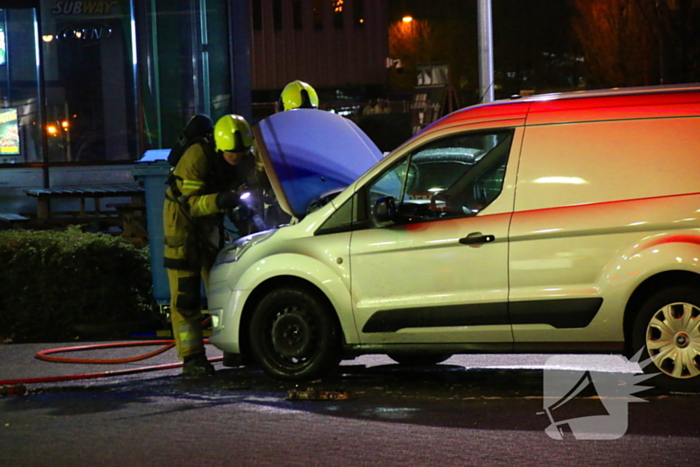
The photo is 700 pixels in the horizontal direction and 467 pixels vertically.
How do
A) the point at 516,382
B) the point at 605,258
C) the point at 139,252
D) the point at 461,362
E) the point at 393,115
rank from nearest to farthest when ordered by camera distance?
the point at 605,258 < the point at 516,382 < the point at 461,362 < the point at 139,252 < the point at 393,115

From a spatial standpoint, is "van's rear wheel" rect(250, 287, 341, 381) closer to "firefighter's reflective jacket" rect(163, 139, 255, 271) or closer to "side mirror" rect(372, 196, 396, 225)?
"side mirror" rect(372, 196, 396, 225)

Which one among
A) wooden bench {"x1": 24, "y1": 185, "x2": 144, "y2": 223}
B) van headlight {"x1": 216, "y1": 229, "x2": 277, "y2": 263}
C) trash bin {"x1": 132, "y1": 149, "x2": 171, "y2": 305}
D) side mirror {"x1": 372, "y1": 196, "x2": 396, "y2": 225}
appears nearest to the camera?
side mirror {"x1": 372, "y1": 196, "x2": 396, "y2": 225}

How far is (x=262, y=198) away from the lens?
8031 mm

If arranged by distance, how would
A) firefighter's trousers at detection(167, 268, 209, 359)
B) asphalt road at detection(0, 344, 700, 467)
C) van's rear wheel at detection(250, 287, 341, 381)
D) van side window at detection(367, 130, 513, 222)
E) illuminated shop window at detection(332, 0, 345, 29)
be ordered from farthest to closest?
1. illuminated shop window at detection(332, 0, 345, 29)
2. firefighter's trousers at detection(167, 268, 209, 359)
3. van's rear wheel at detection(250, 287, 341, 381)
4. van side window at detection(367, 130, 513, 222)
5. asphalt road at detection(0, 344, 700, 467)

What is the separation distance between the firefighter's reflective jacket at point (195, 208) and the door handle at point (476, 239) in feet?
6.62

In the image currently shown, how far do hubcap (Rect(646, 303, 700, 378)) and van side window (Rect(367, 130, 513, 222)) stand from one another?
1.21 meters

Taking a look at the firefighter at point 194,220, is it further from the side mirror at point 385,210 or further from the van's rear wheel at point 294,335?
the side mirror at point 385,210

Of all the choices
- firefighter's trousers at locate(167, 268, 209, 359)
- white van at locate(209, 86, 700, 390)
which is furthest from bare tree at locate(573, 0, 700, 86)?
firefighter's trousers at locate(167, 268, 209, 359)

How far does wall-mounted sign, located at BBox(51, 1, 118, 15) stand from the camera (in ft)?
63.1

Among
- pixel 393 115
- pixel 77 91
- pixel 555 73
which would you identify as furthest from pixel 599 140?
pixel 555 73

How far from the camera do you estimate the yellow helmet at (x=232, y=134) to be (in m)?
7.39

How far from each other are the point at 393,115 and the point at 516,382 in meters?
26.9

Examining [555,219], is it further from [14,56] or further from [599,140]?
[14,56]

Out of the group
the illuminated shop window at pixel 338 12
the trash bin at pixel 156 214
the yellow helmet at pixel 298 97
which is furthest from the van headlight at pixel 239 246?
the illuminated shop window at pixel 338 12
